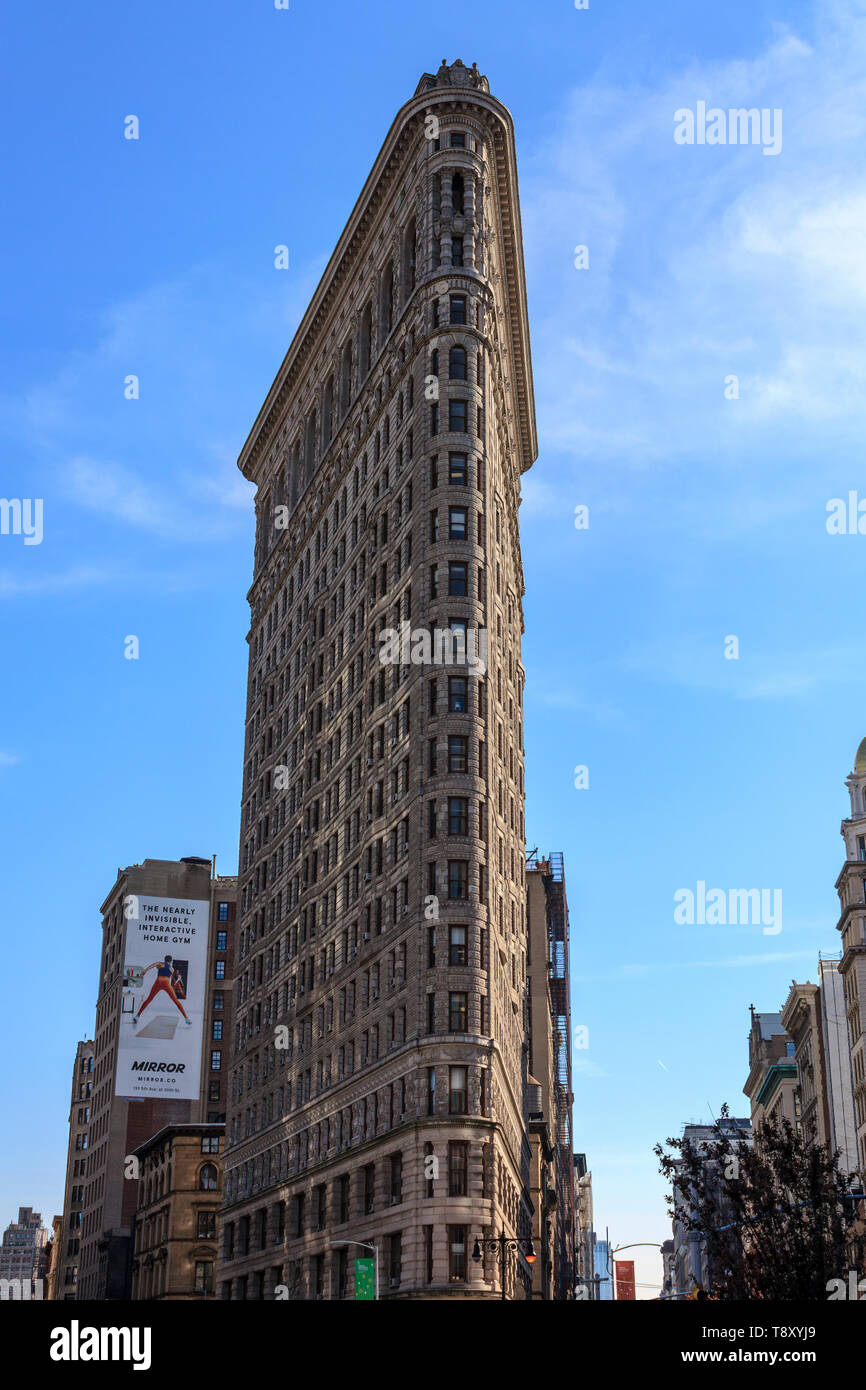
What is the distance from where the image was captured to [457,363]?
8888cm

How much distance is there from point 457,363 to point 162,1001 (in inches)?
2008

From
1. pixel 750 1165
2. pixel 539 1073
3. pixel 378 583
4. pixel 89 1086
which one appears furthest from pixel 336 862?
pixel 89 1086

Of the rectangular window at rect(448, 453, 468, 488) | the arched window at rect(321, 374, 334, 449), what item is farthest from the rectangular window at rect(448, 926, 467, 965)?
the arched window at rect(321, 374, 334, 449)

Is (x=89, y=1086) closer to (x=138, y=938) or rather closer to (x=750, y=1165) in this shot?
(x=138, y=938)

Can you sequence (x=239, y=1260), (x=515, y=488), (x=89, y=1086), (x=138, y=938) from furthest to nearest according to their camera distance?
(x=89, y=1086) < (x=515, y=488) < (x=138, y=938) < (x=239, y=1260)

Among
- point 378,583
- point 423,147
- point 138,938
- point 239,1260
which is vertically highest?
point 423,147

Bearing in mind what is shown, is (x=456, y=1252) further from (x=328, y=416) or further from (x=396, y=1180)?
(x=328, y=416)

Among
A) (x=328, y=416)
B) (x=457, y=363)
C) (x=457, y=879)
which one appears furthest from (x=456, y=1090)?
(x=328, y=416)

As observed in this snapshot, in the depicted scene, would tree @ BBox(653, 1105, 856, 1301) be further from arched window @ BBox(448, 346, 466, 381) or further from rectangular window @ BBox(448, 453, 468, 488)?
arched window @ BBox(448, 346, 466, 381)

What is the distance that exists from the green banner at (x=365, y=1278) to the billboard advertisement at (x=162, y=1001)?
33377mm

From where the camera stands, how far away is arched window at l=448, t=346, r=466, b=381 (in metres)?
88.6
